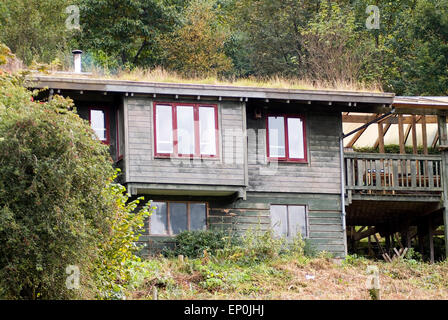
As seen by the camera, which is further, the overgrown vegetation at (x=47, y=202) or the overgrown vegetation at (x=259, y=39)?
the overgrown vegetation at (x=259, y=39)

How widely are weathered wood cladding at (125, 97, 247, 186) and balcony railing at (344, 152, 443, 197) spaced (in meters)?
4.22

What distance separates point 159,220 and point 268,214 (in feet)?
12.0

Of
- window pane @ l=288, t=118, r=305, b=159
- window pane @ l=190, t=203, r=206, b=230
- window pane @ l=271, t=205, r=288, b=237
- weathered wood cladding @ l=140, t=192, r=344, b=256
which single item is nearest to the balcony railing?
weathered wood cladding @ l=140, t=192, r=344, b=256

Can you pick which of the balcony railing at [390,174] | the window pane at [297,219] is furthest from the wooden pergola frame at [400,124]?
the window pane at [297,219]

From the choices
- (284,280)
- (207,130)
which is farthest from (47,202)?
(207,130)

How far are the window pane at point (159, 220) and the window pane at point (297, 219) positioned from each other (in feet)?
14.0

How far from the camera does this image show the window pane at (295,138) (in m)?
30.2

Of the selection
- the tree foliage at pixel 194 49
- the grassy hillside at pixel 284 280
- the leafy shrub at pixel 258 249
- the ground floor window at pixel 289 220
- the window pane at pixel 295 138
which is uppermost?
the tree foliage at pixel 194 49

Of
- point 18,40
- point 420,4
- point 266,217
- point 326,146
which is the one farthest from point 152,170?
point 420,4

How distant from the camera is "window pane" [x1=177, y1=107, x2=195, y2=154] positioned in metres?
28.4

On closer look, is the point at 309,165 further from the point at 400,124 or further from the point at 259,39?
the point at 259,39

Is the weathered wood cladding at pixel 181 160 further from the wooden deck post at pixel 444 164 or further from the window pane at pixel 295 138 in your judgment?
the wooden deck post at pixel 444 164

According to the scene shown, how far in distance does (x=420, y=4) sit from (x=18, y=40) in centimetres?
2069
